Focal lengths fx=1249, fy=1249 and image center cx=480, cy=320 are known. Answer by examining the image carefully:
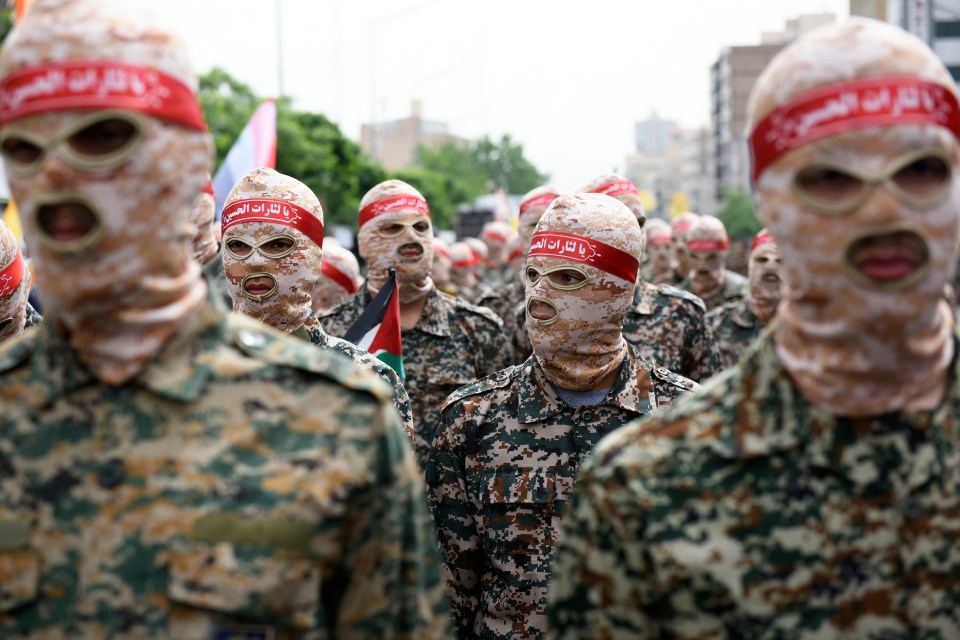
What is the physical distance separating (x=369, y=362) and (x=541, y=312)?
0.95 m

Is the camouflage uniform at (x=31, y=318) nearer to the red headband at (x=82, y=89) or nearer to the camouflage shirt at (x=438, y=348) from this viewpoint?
the camouflage shirt at (x=438, y=348)

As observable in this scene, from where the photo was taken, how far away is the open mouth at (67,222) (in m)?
2.81

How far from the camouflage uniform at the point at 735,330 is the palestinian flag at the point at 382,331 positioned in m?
3.80

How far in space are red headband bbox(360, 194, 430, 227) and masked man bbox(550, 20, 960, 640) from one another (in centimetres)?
652

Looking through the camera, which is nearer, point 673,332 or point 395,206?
point 673,332

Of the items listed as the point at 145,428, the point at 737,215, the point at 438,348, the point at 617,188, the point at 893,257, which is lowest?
the point at 145,428

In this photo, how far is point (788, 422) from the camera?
9.69ft

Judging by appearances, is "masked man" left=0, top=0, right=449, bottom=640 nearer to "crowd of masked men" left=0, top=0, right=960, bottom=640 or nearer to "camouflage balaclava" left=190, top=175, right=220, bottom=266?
"crowd of masked men" left=0, top=0, right=960, bottom=640

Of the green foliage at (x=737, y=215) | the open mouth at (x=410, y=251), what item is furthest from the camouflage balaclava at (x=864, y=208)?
the green foliage at (x=737, y=215)

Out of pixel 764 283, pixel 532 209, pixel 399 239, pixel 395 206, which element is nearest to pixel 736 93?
pixel 532 209

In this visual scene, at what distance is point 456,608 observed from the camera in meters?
5.21

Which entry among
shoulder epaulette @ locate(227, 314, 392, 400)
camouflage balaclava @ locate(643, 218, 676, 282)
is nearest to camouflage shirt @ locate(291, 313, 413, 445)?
shoulder epaulette @ locate(227, 314, 392, 400)

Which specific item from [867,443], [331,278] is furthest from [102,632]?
[331,278]

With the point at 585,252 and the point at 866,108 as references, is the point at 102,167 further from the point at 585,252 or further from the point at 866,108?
the point at 585,252
